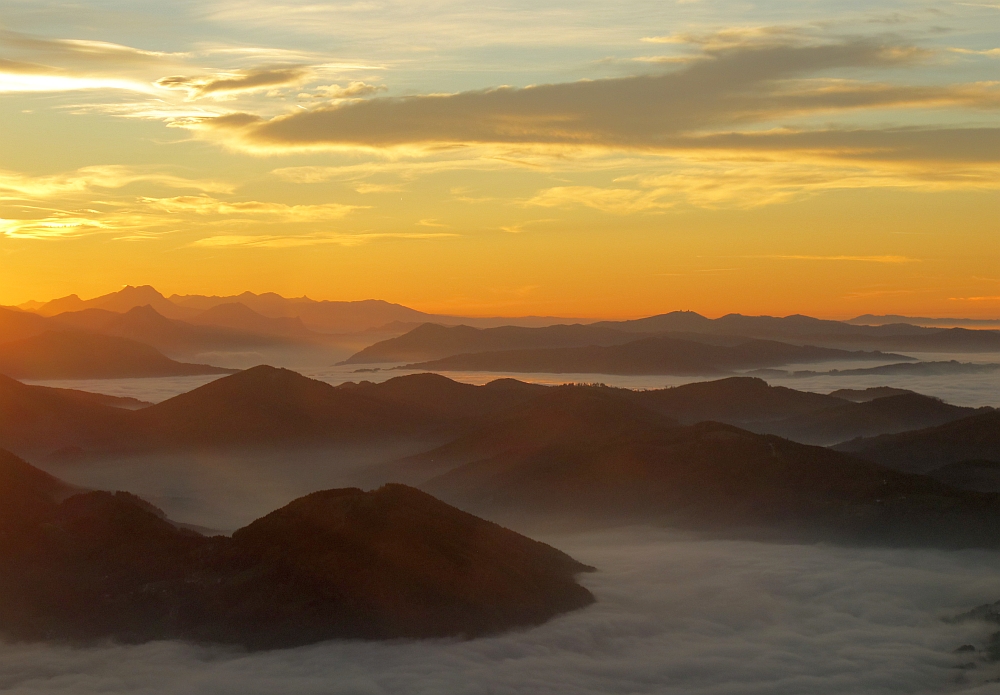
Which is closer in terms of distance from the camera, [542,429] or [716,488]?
[716,488]

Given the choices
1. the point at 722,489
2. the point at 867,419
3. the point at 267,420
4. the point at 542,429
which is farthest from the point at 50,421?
the point at 867,419

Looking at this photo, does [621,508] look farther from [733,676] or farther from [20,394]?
[20,394]

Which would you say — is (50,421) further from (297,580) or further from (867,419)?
(867,419)

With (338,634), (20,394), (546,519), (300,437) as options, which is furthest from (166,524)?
(20,394)

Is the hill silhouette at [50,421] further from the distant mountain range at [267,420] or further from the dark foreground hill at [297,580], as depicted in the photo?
the dark foreground hill at [297,580]

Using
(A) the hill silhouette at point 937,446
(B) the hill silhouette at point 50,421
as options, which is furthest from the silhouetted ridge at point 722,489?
(B) the hill silhouette at point 50,421

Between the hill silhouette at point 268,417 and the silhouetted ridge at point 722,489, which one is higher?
the hill silhouette at point 268,417
